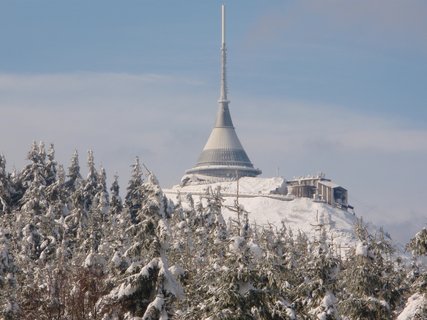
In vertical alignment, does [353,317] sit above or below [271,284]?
below

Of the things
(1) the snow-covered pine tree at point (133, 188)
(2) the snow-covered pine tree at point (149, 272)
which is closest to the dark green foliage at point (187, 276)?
(2) the snow-covered pine tree at point (149, 272)

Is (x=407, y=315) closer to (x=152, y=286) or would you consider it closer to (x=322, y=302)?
(x=322, y=302)

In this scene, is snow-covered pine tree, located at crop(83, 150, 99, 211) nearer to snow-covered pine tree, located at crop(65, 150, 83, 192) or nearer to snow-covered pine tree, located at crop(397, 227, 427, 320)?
snow-covered pine tree, located at crop(65, 150, 83, 192)

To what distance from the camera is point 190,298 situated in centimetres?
3572

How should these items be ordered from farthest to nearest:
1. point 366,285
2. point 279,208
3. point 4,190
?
point 279,208, point 4,190, point 366,285

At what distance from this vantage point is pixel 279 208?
16462cm

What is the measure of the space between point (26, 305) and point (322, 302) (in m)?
13.0

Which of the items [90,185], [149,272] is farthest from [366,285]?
[90,185]

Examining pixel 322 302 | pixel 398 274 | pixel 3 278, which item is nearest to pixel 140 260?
pixel 322 302

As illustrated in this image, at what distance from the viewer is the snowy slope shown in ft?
500

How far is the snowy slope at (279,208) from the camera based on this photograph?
500ft

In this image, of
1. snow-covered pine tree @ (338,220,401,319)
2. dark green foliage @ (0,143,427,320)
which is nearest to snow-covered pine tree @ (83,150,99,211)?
dark green foliage @ (0,143,427,320)

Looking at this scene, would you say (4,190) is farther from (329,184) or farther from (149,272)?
(329,184)

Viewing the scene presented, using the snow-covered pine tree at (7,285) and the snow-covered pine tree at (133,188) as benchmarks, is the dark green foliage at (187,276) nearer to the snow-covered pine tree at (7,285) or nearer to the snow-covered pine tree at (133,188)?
the snow-covered pine tree at (7,285)
